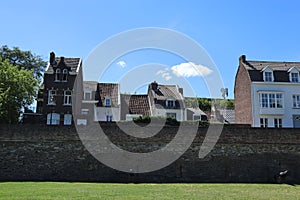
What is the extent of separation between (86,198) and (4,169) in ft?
33.9

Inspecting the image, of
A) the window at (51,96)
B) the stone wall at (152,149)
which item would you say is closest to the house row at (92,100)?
the window at (51,96)

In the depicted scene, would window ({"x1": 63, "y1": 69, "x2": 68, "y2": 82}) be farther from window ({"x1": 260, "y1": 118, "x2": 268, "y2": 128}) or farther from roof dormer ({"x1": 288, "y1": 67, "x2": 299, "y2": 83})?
roof dormer ({"x1": 288, "y1": 67, "x2": 299, "y2": 83})

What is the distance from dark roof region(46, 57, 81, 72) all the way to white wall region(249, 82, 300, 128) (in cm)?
1762

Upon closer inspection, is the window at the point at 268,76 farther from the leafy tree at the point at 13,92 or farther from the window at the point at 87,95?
the leafy tree at the point at 13,92

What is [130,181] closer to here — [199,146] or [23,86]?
[199,146]

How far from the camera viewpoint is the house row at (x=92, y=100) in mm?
30016

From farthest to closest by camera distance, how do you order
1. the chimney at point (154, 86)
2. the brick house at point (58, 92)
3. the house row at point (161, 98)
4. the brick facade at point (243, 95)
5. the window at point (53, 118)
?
the chimney at point (154, 86) → the brick facade at point (243, 95) → the house row at point (161, 98) → the brick house at point (58, 92) → the window at point (53, 118)

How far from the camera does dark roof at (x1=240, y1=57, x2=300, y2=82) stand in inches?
1244

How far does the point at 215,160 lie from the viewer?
20.9 meters

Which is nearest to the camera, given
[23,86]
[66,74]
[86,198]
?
[86,198]

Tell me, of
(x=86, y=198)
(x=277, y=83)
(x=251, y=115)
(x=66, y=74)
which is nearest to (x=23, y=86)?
(x=66, y=74)

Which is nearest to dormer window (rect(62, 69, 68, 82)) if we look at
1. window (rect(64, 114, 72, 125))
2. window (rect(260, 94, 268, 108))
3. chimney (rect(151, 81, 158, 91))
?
window (rect(64, 114, 72, 125))

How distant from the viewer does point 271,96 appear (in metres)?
31.0

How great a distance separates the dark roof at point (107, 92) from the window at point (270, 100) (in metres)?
14.7
